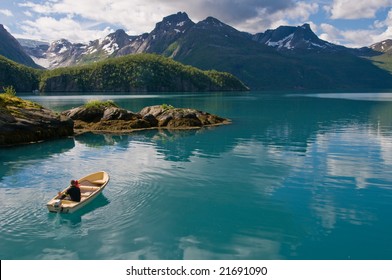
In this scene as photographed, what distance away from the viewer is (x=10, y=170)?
30.8 metres

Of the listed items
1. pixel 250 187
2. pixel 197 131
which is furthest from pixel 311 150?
pixel 197 131

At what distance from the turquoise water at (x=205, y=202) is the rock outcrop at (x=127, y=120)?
14867mm

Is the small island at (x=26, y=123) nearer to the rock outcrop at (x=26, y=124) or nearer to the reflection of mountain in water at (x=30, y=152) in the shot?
the rock outcrop at (x=26, y=124)

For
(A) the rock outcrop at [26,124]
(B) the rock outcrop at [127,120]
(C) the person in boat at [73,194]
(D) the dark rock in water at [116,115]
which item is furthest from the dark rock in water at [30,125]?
(C) the person in boat at [73,194]

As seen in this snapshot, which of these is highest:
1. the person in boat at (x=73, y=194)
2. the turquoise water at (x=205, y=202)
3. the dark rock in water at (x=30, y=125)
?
the dark rock in water at (x=30, y=125)

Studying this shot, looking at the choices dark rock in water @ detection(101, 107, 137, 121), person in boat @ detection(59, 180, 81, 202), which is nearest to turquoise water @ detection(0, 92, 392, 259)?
person in boat @ detection(59, 180, 81, 202)

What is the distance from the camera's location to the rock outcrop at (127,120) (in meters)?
58.2

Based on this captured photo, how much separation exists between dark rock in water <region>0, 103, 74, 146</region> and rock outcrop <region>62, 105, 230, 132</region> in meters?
6.34

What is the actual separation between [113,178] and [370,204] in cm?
1918

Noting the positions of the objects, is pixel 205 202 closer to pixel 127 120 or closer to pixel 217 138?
pixel 217 138

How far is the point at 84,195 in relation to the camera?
22.7 meters

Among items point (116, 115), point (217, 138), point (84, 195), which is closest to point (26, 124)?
point (116, 115)

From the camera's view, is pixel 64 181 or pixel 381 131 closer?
pixel 64 181
